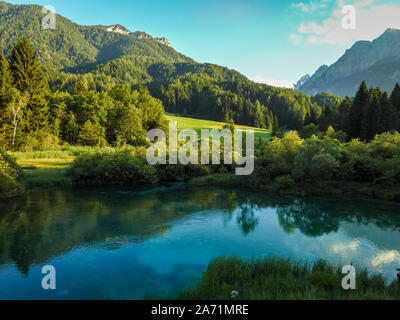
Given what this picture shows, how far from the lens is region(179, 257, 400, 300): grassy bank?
9828 millimetres

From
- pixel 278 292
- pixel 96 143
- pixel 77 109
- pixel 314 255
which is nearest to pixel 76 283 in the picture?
pixel 278 292

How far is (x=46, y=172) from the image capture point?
35688 millimetres

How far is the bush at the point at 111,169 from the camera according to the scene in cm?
3581

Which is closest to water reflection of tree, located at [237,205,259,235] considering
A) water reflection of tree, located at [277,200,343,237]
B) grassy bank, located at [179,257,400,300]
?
water reflection of tree, located at [277,200,343,237]

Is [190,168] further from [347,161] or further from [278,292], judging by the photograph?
[278,292]

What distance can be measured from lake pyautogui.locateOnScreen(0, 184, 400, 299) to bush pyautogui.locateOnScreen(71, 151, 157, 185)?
12.3 feet

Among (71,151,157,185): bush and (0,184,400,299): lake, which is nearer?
(0,184,400,299): lake

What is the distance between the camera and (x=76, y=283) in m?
12.9

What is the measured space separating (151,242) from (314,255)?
1004cm

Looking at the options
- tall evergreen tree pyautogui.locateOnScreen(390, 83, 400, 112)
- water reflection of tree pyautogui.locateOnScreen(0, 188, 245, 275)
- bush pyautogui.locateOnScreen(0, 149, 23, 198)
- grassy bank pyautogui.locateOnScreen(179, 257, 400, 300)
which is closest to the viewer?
grassy bank pyautogui.locateOnScreen(179, 257, 400, 300)

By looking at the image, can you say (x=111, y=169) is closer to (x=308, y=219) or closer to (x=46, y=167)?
(x=46, y=167)

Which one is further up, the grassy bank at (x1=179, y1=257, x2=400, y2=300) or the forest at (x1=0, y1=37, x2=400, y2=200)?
the forest at (x1=0, y1=37, x2=400, y2=200)

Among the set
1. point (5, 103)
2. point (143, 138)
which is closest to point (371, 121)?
point (143, 138)

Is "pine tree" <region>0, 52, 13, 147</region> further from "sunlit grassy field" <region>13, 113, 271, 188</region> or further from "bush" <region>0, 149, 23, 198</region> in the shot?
"bush" <region>0, 149, 23, 198</region>
